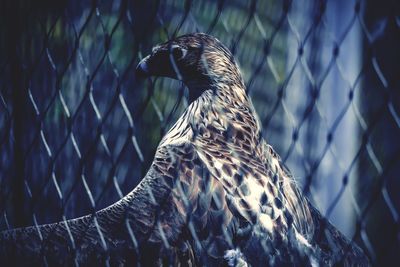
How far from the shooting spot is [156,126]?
2.88 m

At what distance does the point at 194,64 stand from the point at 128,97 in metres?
0.63

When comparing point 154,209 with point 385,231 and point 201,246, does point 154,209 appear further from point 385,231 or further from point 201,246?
point 385,231

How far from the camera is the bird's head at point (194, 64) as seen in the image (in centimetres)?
228

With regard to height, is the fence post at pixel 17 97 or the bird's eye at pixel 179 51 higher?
the bird's eye at pixel 179 51

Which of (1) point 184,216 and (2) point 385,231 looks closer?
(1) point 184,216

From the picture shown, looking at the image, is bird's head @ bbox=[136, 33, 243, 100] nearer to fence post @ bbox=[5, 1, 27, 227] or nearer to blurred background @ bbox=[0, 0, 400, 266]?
blurred background @ bbox=[0, 0, 400, 266]

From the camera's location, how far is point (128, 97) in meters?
2.86

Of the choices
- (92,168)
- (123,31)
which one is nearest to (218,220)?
(92,168)

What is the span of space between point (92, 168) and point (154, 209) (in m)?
1.08

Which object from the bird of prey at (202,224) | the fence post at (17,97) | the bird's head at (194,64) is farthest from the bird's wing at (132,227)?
the bird's head at (194,64)

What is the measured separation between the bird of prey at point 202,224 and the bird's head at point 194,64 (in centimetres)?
35

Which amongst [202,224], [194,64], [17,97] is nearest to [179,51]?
[194,64]

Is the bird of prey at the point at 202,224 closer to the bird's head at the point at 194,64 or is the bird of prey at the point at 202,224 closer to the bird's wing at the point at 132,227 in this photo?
the bird's wing at the point at 132,227

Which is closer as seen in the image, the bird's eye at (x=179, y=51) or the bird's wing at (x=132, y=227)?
the bird's wing at (x=132, y=227)
